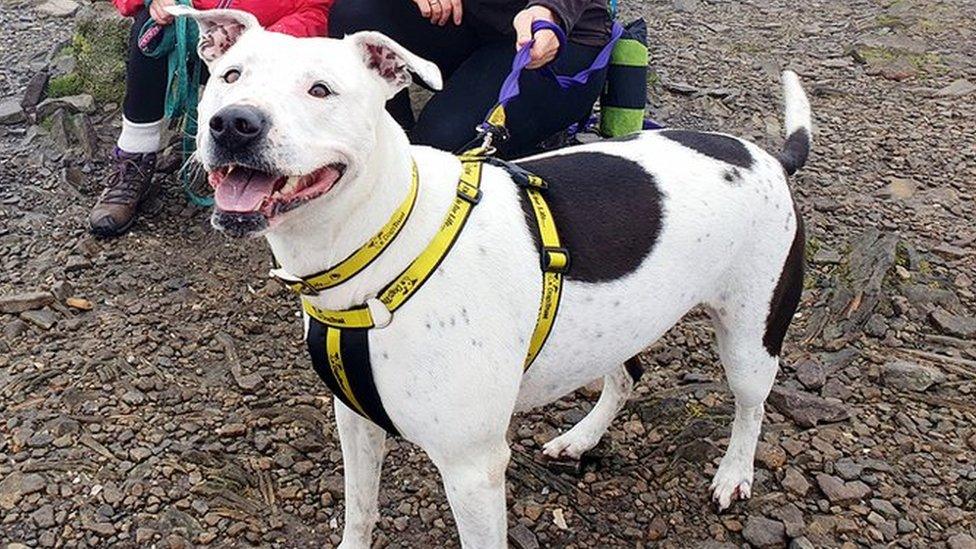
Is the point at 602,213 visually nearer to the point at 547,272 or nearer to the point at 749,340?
the point at 547,272

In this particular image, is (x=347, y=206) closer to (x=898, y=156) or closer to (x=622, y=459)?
(x=622, y=459)

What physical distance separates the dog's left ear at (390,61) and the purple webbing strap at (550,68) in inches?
26.0

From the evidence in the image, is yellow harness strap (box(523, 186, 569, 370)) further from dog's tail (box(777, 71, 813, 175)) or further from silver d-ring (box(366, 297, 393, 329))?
dog's tail (box(777, 71, 813, 175))

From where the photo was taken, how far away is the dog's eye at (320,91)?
2.22 m

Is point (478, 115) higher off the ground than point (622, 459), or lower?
higher

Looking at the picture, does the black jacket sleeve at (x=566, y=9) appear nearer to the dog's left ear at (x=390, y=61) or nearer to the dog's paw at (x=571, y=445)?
the dog's left ear at (x=390, y=61)

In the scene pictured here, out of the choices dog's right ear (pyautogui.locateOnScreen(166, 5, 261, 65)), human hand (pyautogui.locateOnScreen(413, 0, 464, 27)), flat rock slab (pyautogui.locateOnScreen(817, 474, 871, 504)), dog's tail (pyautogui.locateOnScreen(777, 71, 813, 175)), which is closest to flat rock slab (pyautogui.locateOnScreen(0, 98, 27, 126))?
human hand (pyautogui.locateOnScreen(413, 0, 464, 27))

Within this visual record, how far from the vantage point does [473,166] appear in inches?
103

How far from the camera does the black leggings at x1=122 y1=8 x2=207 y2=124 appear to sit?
15.1 feet

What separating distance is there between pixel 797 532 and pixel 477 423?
56.9 inches

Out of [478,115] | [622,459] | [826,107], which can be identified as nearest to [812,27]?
[826,107]

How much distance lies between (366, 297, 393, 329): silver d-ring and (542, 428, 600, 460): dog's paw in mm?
1397

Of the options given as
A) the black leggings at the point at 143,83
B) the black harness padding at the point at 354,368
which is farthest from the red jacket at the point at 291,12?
the black harness padding at the point at 354,368

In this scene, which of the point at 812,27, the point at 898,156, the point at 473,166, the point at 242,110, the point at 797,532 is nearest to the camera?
the point at 242,110
